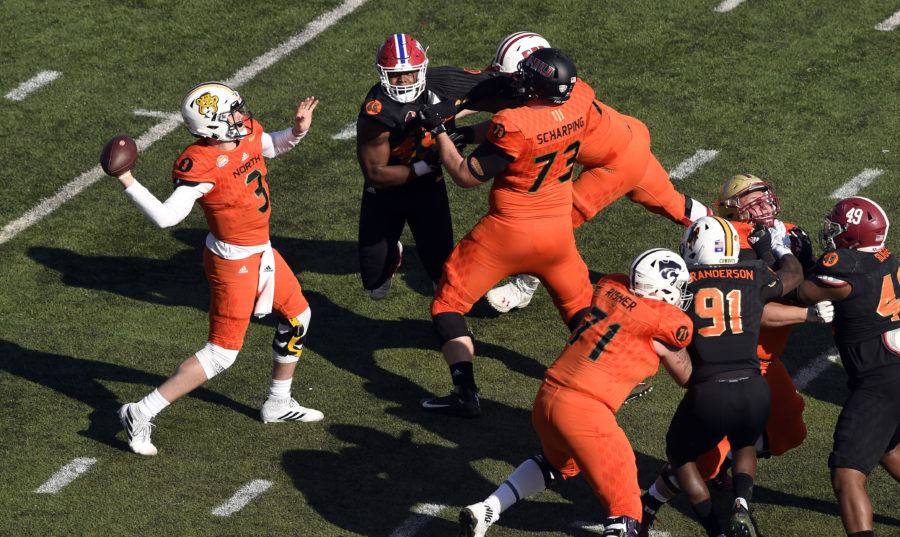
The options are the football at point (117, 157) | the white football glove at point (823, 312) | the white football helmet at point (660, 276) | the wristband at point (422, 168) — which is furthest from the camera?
the wristband at point (422, 168)

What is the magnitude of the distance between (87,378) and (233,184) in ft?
6.22

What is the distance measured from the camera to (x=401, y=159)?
8.16 metres

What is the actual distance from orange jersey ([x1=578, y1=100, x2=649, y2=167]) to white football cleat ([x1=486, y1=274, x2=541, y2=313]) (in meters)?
1.01

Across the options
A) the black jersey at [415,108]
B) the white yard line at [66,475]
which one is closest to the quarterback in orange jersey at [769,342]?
the black jersey at [415,108]

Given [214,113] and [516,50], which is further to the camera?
[516,50]

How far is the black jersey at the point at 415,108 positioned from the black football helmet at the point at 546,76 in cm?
80

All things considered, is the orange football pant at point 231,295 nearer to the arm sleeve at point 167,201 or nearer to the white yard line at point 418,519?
the arm sleeve at point 167,201

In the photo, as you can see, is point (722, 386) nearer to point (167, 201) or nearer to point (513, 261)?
point (513, 261)

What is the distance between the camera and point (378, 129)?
25.8 ft

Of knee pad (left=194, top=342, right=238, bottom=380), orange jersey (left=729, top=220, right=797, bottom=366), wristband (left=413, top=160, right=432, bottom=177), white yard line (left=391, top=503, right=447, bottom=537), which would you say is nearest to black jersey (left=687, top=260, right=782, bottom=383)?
orange jersey (left=729, top=220, right=797, bottom=366)

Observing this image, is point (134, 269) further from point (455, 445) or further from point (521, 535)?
point (521, 535)

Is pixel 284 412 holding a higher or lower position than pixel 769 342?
lower

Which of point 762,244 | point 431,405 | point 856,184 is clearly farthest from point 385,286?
point 856,184

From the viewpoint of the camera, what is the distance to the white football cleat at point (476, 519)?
6227 millimetres
